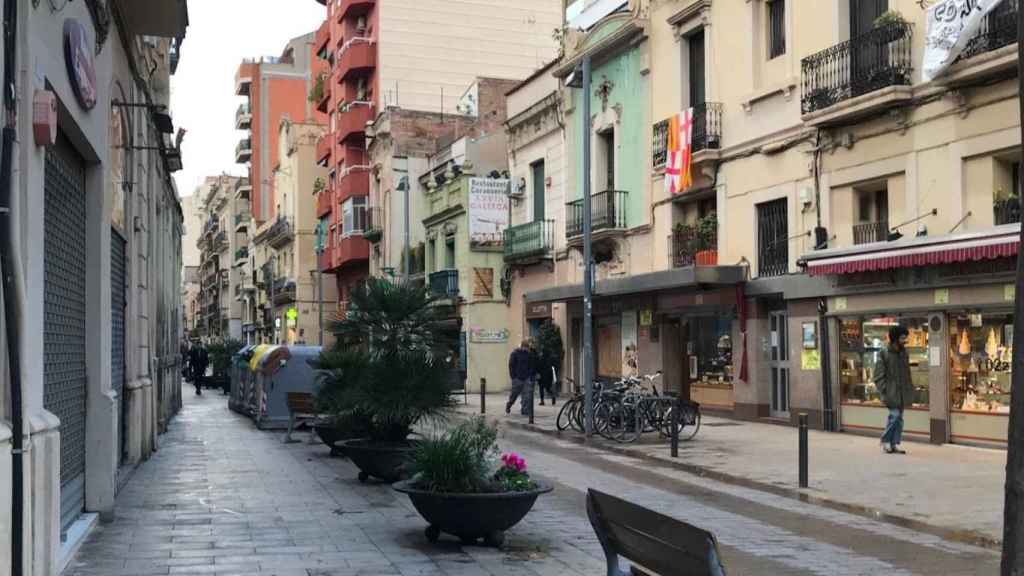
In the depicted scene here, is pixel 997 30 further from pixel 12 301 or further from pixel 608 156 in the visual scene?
pixel 12 301

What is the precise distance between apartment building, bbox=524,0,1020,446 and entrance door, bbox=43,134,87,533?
12327 mm

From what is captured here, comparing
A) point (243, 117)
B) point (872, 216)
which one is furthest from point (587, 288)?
point (243, 117)

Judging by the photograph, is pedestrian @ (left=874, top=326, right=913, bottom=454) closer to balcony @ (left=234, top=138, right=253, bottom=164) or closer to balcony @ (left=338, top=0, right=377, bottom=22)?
balcony @ (left=338, top=0, right=377, bottom=22)

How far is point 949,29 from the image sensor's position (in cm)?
1594

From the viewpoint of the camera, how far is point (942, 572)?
8031 millimetres

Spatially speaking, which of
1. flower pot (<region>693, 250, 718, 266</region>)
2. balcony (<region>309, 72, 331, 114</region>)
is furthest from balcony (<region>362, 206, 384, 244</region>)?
flower pot (<region>693, 250, 718, 266</region>)

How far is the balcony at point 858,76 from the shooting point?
17.5m

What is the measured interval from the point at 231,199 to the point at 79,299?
3524 inches

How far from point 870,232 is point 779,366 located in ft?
12.4

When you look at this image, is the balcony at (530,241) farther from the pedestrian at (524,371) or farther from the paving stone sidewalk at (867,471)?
the paving stone sidewalk at (867,471)

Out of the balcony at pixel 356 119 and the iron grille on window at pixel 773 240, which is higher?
the balcony at pixel 356 119

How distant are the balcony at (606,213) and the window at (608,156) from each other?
0.45 m

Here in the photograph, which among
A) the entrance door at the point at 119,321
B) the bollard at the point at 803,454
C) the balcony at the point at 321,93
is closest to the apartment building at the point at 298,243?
the balcony at the point at 321,93

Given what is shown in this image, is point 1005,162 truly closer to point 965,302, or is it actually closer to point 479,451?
point 965,302
